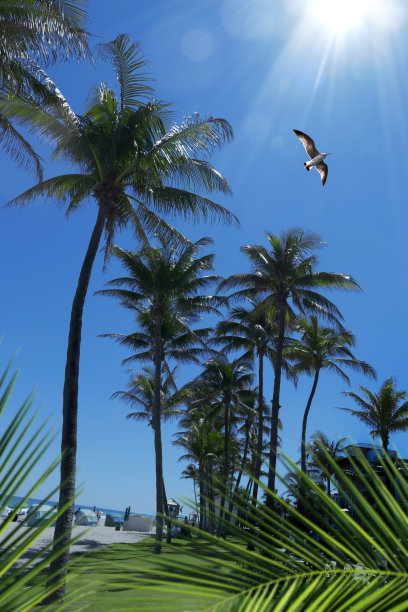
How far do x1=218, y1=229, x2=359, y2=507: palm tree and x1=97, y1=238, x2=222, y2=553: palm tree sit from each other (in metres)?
2.27

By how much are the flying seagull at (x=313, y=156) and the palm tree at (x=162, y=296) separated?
379 inches

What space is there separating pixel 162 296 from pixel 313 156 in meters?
12.6

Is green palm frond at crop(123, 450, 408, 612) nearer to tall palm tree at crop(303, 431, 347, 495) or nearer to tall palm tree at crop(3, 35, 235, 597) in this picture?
tall palm tree at crop(303, 431, 347, 495)

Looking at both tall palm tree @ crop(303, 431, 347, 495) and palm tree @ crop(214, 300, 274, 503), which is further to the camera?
palm tree @ crop(214, 300, 274, 503)

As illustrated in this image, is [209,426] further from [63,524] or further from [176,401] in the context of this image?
[63,524]

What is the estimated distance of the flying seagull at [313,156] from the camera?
938cm

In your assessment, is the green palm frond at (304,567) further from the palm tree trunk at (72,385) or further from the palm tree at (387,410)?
the palm tree at (387,410)

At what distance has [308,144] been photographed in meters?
9.80

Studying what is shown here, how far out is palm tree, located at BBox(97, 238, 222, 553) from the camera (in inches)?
822

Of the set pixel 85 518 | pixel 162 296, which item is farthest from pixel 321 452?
pixel 162 296

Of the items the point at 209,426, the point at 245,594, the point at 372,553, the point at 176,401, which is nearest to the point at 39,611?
the point at 245,594

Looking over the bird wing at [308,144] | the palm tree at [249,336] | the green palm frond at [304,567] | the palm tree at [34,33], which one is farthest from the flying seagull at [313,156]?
the palm tree at [249,336]

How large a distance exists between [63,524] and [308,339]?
22.5 m

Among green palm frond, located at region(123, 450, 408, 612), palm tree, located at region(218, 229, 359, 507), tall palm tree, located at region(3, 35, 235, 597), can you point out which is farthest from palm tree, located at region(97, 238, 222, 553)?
green palm frond, located at region(123, 450, 408, 612)
